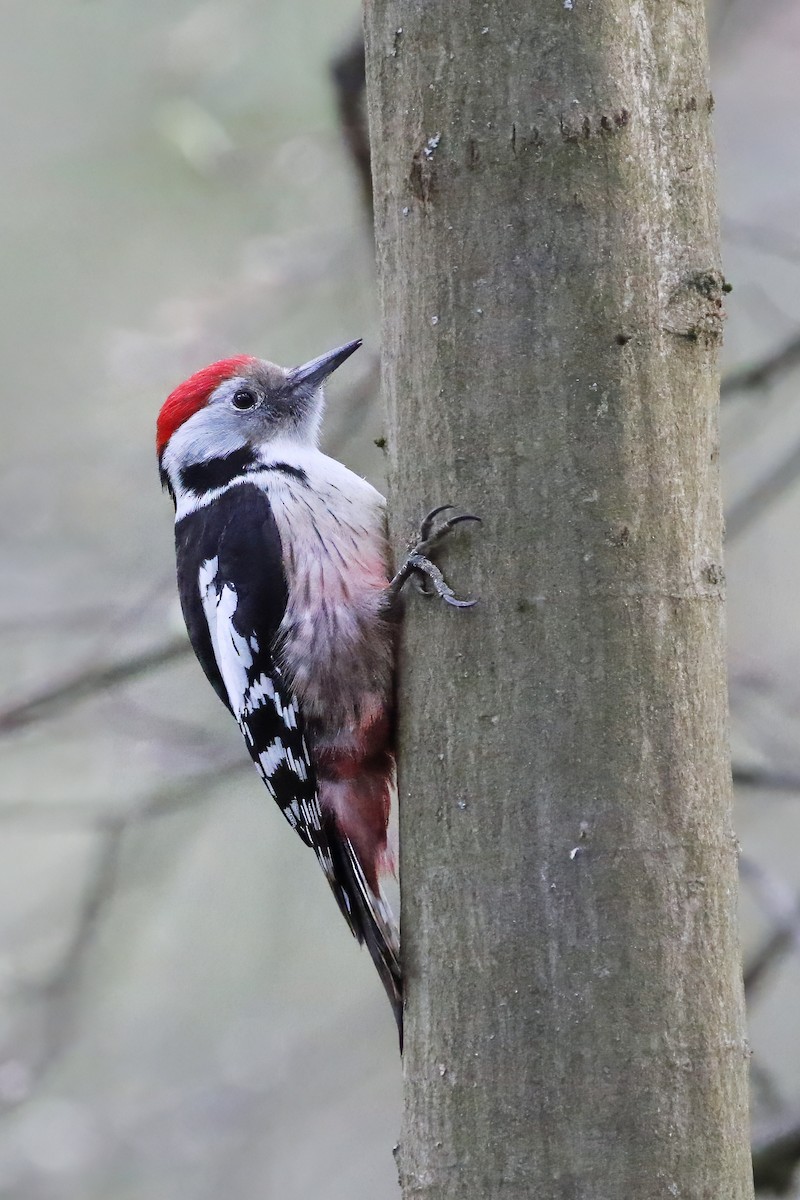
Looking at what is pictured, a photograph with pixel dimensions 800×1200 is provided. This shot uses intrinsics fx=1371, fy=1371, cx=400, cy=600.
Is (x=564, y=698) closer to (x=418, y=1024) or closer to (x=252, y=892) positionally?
(x=418, y=1024)

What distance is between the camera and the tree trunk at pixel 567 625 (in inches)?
64.1

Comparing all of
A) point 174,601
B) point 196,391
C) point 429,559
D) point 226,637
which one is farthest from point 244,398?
point 429,559

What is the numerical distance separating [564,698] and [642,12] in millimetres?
907

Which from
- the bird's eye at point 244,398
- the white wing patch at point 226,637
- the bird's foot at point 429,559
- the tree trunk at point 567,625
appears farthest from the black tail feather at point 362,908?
the bird's eye at point 244,398

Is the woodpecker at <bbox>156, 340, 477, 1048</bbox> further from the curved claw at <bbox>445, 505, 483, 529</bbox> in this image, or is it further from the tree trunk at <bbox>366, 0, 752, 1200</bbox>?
the tree trunk at <bbox>366, 0, 752, 1200</bbox>

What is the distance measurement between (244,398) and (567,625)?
169 cm

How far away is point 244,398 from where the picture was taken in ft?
10.6

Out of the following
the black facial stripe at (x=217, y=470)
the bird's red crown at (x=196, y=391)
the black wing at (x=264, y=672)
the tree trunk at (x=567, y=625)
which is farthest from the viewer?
the bird's red crown at (x=196, y=391)

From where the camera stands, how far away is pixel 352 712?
2.59 meters

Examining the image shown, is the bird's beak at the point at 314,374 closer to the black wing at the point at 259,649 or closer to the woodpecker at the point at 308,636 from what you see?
the woodpecker at the point at 308,636

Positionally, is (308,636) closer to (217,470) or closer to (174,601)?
(217,470)

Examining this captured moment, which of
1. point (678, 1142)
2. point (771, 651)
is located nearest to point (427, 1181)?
point (678, 1142)

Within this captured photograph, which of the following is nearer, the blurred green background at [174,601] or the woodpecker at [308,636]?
the woodpecker at [308,636]

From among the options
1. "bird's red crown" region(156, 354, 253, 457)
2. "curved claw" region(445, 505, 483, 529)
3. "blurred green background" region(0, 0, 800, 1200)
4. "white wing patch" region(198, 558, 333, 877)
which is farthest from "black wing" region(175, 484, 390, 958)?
"curved claw" region(445, 505, 483, 529)
